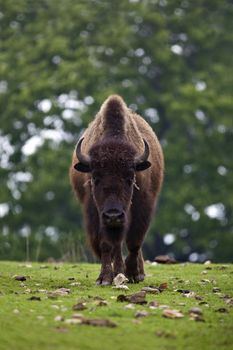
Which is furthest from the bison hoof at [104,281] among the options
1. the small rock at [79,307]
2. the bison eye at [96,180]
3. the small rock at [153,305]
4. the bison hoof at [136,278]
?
the small rock at [79,307]

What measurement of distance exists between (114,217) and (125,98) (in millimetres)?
22942

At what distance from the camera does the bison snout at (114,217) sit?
34.9ft

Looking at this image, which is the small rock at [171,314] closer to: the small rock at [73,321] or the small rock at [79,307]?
the small rock at [79,307]

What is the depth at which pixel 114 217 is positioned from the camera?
34.9 feet

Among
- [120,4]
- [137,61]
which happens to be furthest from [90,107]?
[120,4]

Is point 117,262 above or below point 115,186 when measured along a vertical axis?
below

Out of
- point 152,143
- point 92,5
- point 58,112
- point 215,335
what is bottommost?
point 215,335

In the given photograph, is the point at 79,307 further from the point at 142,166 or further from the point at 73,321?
the point at 142,166

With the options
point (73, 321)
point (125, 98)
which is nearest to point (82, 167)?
point (73, 321)

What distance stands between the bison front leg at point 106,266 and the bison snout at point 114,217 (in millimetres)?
674

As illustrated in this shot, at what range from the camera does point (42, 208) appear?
3266cm

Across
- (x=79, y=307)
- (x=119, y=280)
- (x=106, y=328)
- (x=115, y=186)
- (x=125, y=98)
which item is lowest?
(x=106, y=328)

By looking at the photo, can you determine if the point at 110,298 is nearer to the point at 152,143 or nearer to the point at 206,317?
the point at 206,317

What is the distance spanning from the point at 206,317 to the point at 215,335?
0.71m
